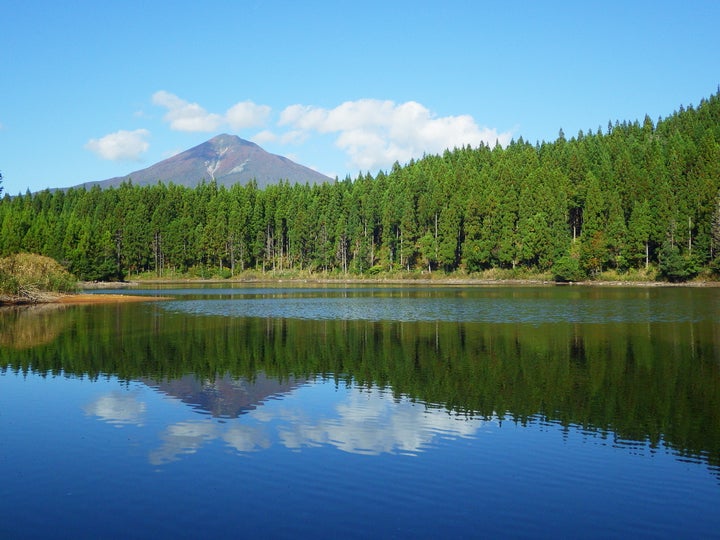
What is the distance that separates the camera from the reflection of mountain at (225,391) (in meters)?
20.2

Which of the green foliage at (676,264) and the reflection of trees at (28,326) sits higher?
the green foliage at (676,264)

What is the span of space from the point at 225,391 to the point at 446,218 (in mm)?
103695

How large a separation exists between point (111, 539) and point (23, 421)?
9.84m

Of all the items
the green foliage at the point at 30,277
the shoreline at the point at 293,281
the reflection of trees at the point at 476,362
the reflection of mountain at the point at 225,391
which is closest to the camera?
the reflection of trees at the point at 476,362

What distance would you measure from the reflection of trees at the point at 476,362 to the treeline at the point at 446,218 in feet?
196

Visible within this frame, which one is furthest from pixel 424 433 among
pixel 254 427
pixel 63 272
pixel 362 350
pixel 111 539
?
pixel 63 272

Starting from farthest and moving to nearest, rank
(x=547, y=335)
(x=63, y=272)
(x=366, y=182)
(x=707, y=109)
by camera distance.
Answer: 1. (x=707, y=109)
2. (x=366, y=182)
3. (x=63, y=272)
4. (x=547, y=335)

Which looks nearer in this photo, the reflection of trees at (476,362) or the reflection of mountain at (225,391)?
the reflection of trees at (476,362)

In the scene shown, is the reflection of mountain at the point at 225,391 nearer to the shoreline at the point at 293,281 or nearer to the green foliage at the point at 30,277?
the green foliage at the point at 30,277

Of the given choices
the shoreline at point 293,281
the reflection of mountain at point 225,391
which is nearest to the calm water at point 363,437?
the reflection of mountain at point 225,391

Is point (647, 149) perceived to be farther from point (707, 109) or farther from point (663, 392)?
point (663, 392)

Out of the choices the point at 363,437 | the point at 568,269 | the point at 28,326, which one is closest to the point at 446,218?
the point at 568,269

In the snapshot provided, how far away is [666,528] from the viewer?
1089cm

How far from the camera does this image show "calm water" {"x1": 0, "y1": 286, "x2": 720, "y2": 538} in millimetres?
11422
